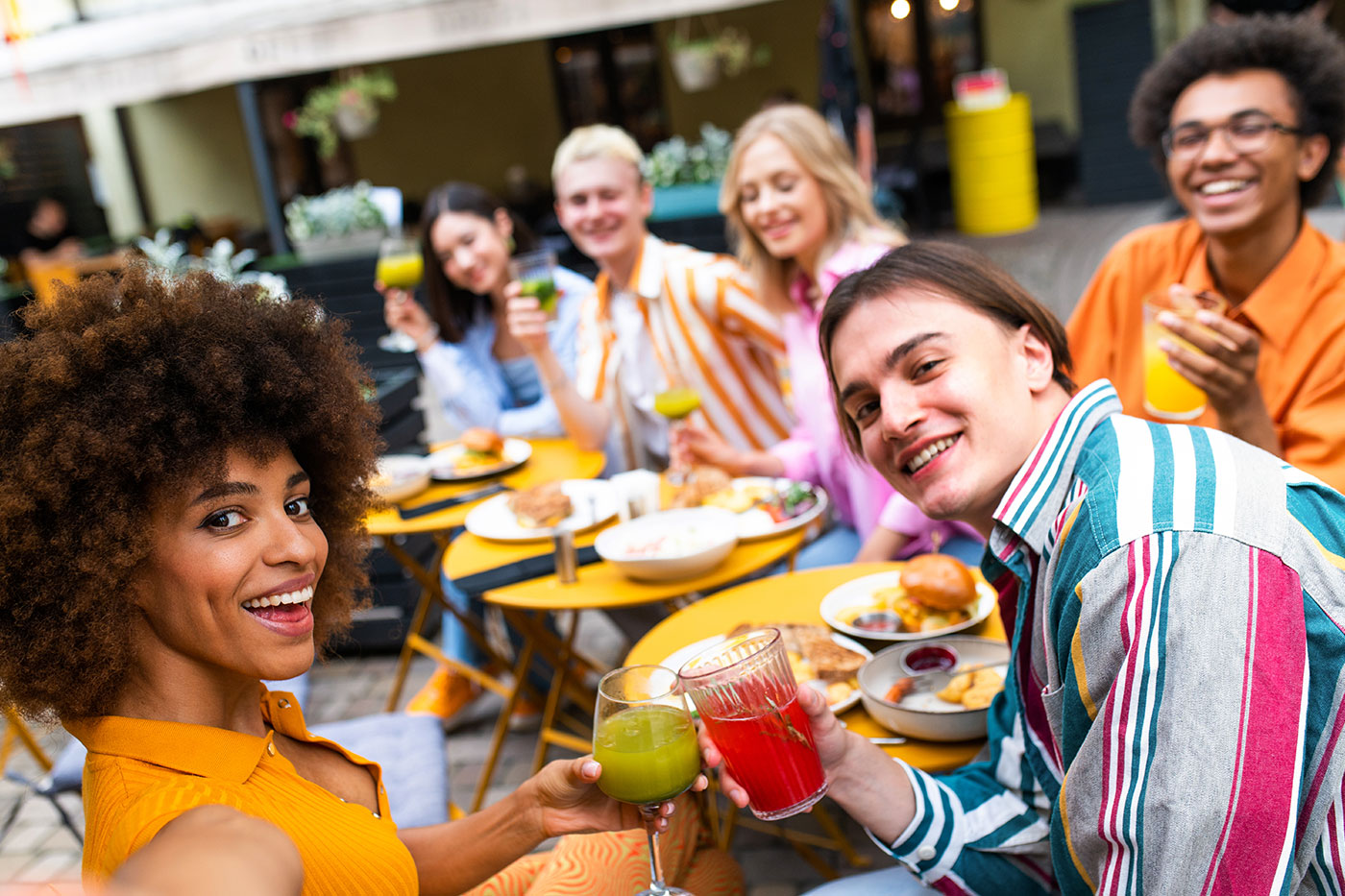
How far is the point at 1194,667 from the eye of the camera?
3.56ft

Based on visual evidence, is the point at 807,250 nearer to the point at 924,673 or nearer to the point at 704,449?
the point at 704,449

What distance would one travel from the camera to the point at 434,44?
22.4ft

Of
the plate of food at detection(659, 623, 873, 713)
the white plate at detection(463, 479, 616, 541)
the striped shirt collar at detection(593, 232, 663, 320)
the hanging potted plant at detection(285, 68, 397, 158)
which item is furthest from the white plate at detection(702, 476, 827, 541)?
the hanging potted plant at detection(285, 68, 397, 158)

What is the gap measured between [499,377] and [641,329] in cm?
72

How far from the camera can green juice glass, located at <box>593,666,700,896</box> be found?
1.40m

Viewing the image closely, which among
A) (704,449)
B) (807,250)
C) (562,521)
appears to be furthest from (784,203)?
(562,521)

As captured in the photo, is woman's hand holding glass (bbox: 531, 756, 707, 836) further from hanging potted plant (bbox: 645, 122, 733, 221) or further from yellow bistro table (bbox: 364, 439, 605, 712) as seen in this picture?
hanging potted plant (bbox: 645, 122, 733, 221)

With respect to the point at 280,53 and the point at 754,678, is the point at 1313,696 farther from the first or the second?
the point at 280,53

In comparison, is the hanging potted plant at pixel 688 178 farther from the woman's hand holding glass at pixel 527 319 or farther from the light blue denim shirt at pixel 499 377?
the woman's hand holding glass at pixel 527 319

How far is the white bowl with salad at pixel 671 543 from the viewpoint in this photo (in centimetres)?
264

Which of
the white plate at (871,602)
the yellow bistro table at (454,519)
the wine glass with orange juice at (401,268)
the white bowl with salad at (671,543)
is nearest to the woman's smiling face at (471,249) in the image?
the wine glass with orange juice at (401,268)

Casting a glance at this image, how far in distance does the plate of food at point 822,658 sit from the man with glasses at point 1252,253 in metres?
0.96

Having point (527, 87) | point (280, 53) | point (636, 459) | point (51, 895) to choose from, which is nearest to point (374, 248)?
point (280, 53)

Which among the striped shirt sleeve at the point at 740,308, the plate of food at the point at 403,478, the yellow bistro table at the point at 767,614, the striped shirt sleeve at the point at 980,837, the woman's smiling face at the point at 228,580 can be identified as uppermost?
the woman's smiling face at the point at 228,580
